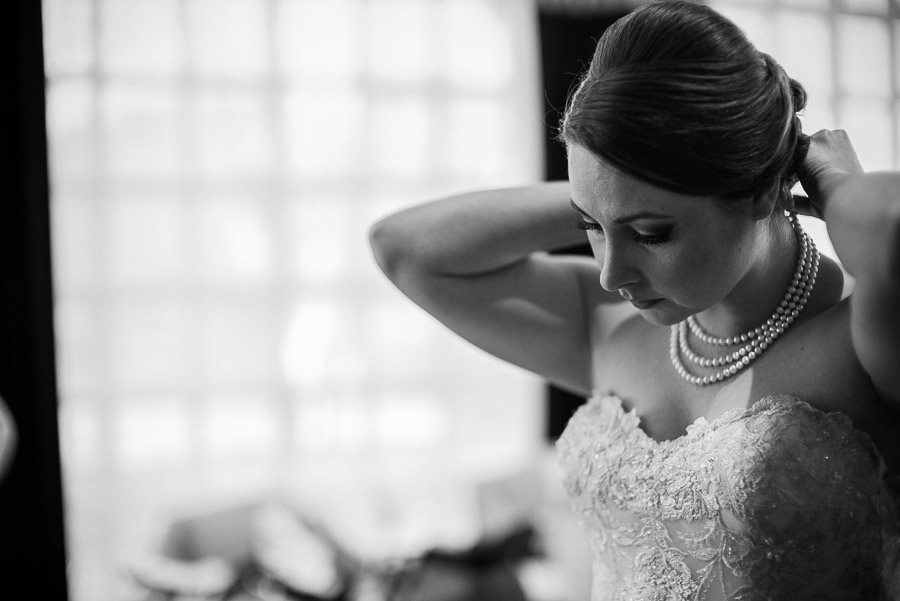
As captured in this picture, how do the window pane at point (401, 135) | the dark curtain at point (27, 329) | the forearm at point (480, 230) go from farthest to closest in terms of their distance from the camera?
the window pane at point (401, 135) < the dark curtain at point (27, 329) < the forearm at point (480, 230)

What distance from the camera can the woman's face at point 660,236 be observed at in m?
0.99

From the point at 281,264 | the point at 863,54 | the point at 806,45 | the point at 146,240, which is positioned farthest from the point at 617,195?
the point at 863,54

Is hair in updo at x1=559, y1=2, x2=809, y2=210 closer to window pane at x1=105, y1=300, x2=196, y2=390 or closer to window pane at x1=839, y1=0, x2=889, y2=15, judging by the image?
window pane at x1=105, y1=300, x2=196, y2=390

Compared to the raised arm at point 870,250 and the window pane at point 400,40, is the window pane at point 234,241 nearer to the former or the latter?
the window pane at point 400,40

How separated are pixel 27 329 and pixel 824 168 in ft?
10.6

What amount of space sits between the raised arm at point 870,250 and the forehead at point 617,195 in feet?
0.45

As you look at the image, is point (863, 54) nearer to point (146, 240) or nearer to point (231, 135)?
point (231, 135)

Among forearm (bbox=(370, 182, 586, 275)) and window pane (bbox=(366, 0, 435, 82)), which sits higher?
window pane (bbox=(366, 0, 435, 82))

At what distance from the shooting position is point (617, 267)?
40.5 inches

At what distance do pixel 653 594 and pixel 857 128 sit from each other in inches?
148

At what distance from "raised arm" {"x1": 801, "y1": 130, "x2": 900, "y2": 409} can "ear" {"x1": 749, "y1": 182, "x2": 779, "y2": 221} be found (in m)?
0.04

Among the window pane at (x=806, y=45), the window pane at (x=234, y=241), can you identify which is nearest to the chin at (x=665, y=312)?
the window pane at (x=234, y=241)

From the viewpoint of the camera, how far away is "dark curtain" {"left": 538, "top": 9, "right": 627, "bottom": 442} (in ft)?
13.2

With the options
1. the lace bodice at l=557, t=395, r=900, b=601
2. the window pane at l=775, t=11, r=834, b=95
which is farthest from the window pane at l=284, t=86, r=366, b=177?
the lace bodice at l=557, t=395, r=900, b=601
